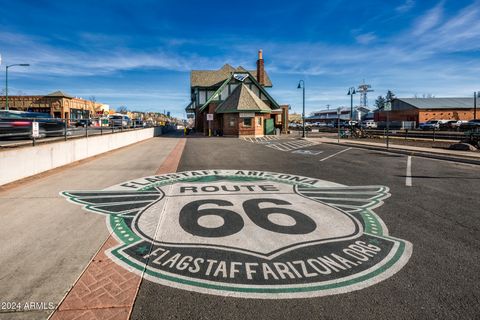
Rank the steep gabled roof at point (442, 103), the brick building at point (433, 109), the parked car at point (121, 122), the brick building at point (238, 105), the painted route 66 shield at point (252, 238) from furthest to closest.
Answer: the steep gabled roof at point (442, 103)
the brick building at point (433, 109)
the brick building at point (238, 105)
the parked car at point (121, 122)
the painted route 66 shield at point (252, 238)

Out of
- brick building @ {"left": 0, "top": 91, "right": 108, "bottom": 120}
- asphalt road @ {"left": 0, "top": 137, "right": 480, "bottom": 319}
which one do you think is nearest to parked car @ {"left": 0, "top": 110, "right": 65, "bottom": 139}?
asphalt road @ {"left": 0, "top": 137, "right": 480, "bottom": 319}

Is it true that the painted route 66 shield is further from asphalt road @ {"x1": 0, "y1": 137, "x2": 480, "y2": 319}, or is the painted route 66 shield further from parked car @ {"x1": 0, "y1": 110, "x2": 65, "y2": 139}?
parked car @ {"x1": 0, "y1": 110, "x2": 65, "y2": 139}

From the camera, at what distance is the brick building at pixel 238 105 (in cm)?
3416

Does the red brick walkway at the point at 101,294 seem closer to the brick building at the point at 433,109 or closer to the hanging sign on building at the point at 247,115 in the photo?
the hanging sign on building at the point at 247,115

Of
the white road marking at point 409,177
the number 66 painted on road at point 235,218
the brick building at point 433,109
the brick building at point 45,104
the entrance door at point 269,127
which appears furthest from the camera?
the brick building at point 433,109

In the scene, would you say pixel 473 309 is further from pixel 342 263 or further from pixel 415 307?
pixel 342 263

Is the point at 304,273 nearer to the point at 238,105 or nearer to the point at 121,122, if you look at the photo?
the point at 121,122

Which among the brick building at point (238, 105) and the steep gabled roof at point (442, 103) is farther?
the steep gabled roof at point (442, 103)

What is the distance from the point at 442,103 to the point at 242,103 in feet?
216

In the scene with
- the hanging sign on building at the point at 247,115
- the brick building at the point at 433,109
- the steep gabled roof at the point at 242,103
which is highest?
the brick building at the point at 433,109

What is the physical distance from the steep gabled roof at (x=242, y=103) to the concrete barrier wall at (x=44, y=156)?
734 inches

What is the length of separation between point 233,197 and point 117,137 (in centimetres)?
1606

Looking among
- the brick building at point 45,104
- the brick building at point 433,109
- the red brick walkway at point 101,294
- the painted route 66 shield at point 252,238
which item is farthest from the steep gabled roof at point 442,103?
the red brick walkway at point 101,294

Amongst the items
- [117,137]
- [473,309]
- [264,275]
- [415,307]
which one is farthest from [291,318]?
[117,137]
